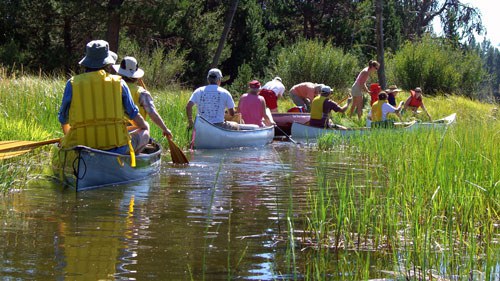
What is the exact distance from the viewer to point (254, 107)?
53.8 ft

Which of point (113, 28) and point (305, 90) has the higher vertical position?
point (113, 28)

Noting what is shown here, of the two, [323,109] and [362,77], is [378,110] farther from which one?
[362,77]

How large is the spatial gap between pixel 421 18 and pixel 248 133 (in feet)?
130

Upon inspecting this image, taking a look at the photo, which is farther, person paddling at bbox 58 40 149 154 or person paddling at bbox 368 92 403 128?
person paddling at bbox 368 92 403 128

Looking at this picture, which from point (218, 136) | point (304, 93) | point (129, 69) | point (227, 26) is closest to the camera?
point (129, 69)

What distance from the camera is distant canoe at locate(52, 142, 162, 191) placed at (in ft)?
27.1

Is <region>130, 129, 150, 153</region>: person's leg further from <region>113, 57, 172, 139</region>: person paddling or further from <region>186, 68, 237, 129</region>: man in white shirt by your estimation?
<region>186, 68, 237, 129</region>: man in white shirt

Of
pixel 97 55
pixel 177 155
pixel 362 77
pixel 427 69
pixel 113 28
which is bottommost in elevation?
pixel 177 155

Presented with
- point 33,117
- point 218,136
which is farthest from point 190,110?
point 33,117

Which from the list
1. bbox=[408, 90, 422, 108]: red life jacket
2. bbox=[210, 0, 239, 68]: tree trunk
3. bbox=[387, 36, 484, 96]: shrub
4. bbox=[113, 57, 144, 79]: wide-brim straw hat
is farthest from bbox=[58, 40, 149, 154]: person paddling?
bbox=[387, 36, 484, 96]: shrub

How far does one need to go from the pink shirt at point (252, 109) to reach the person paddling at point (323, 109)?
3.98 feet

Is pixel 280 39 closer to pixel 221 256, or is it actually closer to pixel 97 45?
pixel 97 45

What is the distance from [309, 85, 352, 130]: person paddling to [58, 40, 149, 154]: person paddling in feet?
27.5

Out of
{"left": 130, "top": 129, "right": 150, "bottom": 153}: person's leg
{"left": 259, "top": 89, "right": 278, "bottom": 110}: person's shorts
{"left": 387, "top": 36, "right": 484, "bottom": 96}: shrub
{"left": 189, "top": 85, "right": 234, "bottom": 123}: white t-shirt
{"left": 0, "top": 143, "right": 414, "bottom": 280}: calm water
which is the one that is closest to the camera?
{"left": 0, "top": 143, "right": 414, "bottom": 280}: calm water
